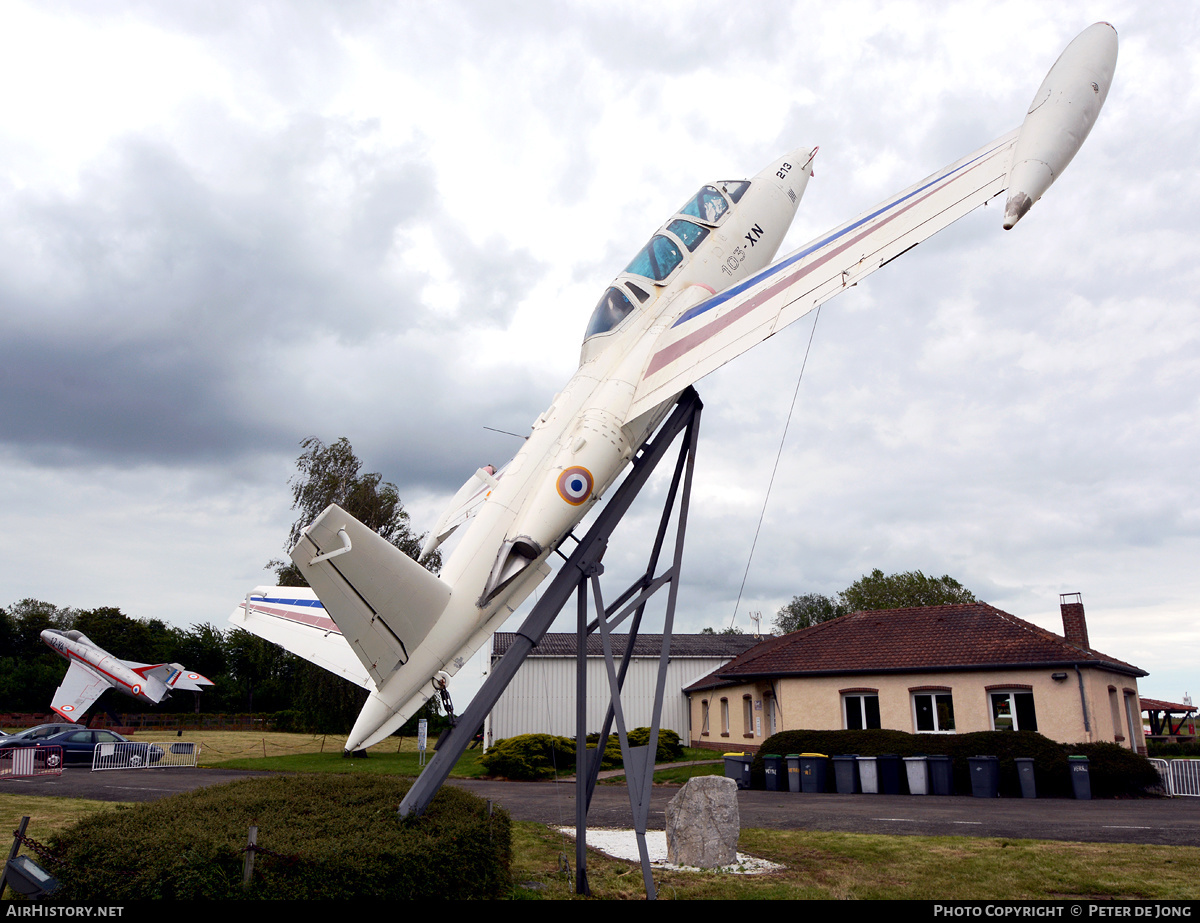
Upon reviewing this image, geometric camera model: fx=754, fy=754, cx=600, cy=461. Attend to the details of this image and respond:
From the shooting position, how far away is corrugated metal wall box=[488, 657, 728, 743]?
103ft

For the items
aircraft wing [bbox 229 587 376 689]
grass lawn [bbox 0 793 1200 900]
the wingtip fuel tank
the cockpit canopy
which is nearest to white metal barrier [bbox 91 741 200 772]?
grass lawn [bbox 0 793 1200 900]

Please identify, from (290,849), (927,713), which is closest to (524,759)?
(927,713)

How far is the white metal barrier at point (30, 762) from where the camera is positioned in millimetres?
19609

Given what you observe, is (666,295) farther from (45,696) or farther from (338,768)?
(45,696)

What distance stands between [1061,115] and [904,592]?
5745cm

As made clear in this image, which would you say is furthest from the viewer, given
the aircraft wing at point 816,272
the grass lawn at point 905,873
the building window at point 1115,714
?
the building window at point 1115,714

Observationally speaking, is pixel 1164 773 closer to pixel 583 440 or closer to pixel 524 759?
pixel 524 759

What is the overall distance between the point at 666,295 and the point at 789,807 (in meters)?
11.2

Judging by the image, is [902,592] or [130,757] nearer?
[130,757]

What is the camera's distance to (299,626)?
8.01 m

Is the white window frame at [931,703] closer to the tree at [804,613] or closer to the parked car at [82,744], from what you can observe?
the parked car at [82,744]

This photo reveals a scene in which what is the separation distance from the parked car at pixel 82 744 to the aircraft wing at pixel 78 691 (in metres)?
9.87

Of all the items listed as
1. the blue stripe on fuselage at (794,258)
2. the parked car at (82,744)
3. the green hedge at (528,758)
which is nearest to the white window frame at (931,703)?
the green hedge at (528,758)

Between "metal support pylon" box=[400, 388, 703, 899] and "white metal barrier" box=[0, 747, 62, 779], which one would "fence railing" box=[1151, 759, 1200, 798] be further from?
"white metal barrier" box=[0, 747, 62, 779]
